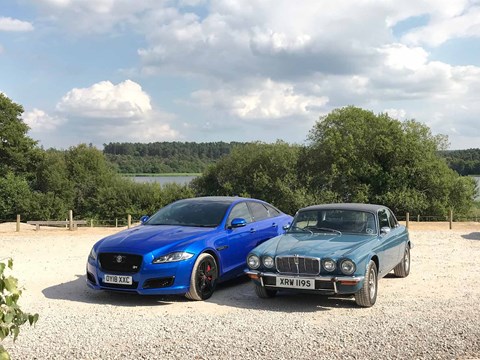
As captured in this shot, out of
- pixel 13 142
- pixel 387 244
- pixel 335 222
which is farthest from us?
pixel 13 142

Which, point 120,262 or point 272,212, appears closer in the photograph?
point 120,262

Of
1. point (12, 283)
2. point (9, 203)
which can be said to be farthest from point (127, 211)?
point (12, 283)

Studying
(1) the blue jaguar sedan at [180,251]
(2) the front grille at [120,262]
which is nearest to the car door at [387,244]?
(1) the blue jaguar sedan at [180,251]

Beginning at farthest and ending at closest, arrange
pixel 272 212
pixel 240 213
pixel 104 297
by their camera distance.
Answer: pixel 272 212, pixel 240 213, pixel 104 297

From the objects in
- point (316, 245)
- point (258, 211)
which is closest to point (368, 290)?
point (316, 245)

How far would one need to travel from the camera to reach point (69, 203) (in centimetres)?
5838

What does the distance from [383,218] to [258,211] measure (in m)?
2.41

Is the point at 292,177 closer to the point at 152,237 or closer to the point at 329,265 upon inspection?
the point at 152,237

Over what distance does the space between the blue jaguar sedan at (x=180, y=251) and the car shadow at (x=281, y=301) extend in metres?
0.28

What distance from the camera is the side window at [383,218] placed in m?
8.48

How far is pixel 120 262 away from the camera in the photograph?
7.41 metres

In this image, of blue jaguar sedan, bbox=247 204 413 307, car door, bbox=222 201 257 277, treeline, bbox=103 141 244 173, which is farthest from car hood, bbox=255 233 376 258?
treeline, bbox=103 141 244 173

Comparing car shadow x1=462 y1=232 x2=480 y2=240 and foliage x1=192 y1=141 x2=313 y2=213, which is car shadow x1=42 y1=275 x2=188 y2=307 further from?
foliage x1=192 y1=141 x2=313 y2=213

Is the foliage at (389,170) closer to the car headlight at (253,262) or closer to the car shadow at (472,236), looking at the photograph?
the car shadow at (472,236)
